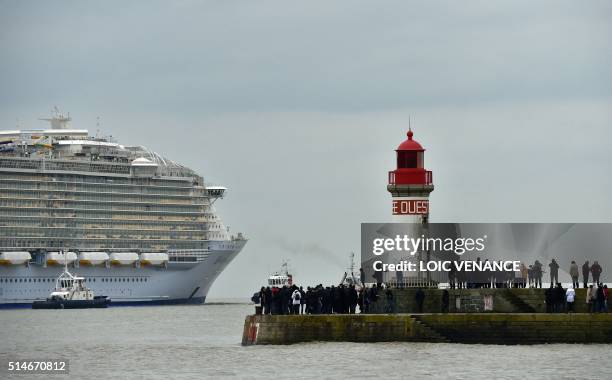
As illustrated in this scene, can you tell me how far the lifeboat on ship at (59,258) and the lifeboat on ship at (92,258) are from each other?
1381 mm

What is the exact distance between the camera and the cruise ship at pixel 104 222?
123 meters

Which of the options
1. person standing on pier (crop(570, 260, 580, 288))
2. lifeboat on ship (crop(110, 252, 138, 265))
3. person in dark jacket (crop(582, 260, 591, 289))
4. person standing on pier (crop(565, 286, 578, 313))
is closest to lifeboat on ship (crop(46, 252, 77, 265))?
lifeboat on ship (crop(110, 252, 138, 265))

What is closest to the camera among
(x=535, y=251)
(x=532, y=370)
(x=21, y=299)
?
(x=532, y=370)

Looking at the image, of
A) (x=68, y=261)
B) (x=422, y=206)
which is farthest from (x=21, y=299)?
(x=422, y=206)

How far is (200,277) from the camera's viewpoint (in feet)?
433

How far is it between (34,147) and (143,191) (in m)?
9.27

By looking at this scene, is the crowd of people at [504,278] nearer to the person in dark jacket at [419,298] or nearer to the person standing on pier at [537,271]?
the person standing on pier at [537,271]

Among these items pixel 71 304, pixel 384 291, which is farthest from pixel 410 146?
pixel 71 304

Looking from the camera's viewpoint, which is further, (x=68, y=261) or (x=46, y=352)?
(x=68, y=261)

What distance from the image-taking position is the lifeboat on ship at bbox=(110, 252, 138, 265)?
126 metres

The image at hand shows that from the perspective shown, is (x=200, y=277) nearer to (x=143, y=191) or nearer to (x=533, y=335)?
(x=143, y=191)

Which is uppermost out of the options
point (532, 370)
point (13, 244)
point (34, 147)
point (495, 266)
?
point (34, 147)

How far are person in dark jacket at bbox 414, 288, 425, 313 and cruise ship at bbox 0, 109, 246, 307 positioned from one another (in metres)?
74.8

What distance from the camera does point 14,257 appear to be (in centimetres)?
12044
